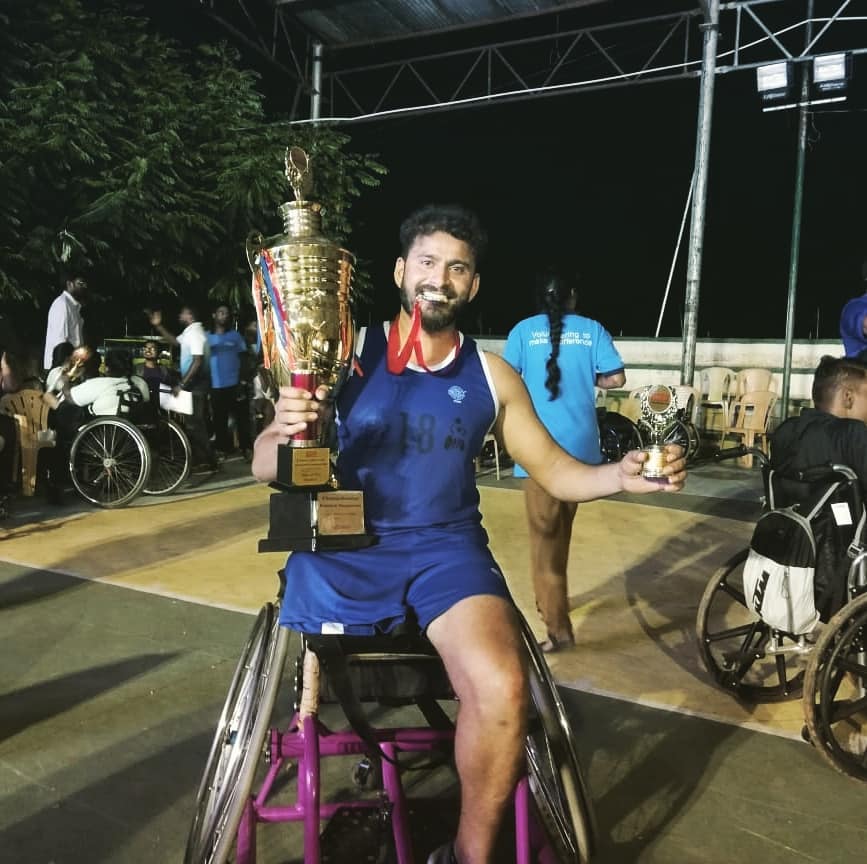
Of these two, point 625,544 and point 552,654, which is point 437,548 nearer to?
point 552,654

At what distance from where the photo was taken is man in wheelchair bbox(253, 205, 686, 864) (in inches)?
69.7

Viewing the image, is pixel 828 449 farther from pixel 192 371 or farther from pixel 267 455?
pixel 192 371

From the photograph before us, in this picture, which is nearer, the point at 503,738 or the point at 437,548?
the point at 503,738

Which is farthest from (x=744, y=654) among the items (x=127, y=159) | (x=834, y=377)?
(x=127, y=159)

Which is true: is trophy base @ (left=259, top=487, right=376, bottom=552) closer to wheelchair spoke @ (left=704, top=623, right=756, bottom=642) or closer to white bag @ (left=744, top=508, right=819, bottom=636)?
white bag @ (left=744, top=508, right=819, bottom=636)

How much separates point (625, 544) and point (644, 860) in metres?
3.49

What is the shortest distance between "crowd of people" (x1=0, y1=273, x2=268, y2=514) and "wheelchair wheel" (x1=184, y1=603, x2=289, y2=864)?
4363mm

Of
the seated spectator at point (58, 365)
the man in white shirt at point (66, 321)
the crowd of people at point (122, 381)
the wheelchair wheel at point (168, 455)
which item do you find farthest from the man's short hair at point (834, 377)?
the man in white shirt at point (66, 321)

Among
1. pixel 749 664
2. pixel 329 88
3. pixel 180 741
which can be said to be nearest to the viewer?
pixel 180 741

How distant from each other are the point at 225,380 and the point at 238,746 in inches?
272

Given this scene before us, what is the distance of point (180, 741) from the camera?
110 inches

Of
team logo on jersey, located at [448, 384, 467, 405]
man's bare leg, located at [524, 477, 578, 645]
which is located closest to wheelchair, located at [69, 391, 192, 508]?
man's bare leg, located at [524, 477, 578, 645]

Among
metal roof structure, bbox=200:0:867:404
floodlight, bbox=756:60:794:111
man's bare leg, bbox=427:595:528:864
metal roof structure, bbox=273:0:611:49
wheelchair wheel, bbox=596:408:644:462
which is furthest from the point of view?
metal roof structure, bbox=273:0:611:49

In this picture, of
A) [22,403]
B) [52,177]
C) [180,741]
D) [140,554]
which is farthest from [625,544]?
[52,177]
